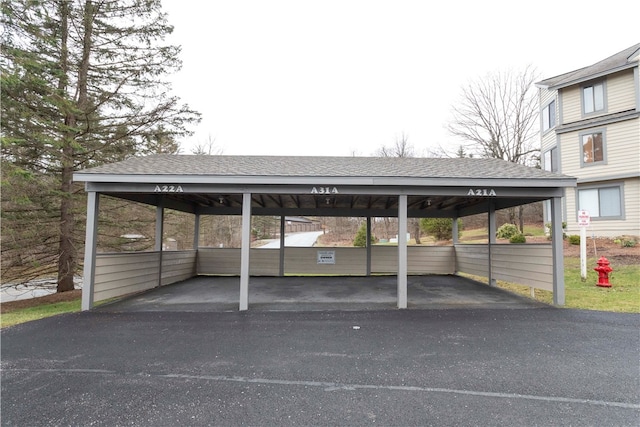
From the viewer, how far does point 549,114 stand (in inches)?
618

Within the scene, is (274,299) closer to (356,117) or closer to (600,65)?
(600,65)

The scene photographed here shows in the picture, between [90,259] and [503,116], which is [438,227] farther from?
[90,259]

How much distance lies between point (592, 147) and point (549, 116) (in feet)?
10.4

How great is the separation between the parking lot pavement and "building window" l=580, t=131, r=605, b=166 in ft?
35.9

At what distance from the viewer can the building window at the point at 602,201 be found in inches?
488

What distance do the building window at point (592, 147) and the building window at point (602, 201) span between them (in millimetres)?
1309

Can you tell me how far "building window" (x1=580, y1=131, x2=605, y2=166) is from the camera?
43.0 feet


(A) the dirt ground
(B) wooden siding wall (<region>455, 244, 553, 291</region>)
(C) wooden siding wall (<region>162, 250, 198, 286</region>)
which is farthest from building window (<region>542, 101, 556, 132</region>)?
(C) wooden siding wall (<region>162, 250, 198, 286</region>)

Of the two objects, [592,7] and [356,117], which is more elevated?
[356,117]

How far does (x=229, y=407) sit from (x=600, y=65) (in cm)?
1975

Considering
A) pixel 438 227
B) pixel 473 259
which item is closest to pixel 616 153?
pixel 473 259

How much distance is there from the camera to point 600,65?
13906mm

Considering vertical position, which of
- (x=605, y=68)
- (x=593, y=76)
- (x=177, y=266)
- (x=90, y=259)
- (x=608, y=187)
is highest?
(x=605, y=68)

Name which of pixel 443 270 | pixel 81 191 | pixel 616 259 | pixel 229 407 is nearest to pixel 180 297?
pixel 81 191
